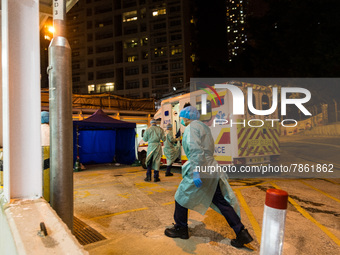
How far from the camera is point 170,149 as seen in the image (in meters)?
8.39

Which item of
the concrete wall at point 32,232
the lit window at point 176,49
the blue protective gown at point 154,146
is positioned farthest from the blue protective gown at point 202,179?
the lit window at point 176,49

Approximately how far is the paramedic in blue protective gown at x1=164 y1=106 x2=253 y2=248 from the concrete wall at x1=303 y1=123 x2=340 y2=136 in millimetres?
25494

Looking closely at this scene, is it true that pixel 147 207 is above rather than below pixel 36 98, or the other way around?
below

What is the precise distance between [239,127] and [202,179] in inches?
163

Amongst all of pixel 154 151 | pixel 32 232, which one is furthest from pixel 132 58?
pixel 32 232

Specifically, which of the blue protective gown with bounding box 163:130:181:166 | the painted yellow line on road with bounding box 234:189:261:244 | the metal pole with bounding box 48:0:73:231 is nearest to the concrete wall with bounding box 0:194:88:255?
the metal pole with bounding box 48:0:73:231

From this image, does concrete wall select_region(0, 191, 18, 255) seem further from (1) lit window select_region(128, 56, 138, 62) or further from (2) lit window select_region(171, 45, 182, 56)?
(1) lit window select_region(128, 56, 138, 62)

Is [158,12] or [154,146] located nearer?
[154,146]

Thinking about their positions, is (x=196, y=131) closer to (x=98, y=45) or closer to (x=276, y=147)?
(x=276, y=147)

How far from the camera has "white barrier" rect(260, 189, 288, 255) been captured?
5.15 ft

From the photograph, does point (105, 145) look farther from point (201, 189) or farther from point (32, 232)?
point (32, 232)

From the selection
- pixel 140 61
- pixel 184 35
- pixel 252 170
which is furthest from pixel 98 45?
pixel 252 170

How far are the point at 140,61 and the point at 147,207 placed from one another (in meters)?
50.2

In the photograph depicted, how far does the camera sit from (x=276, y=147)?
26.7 feet
